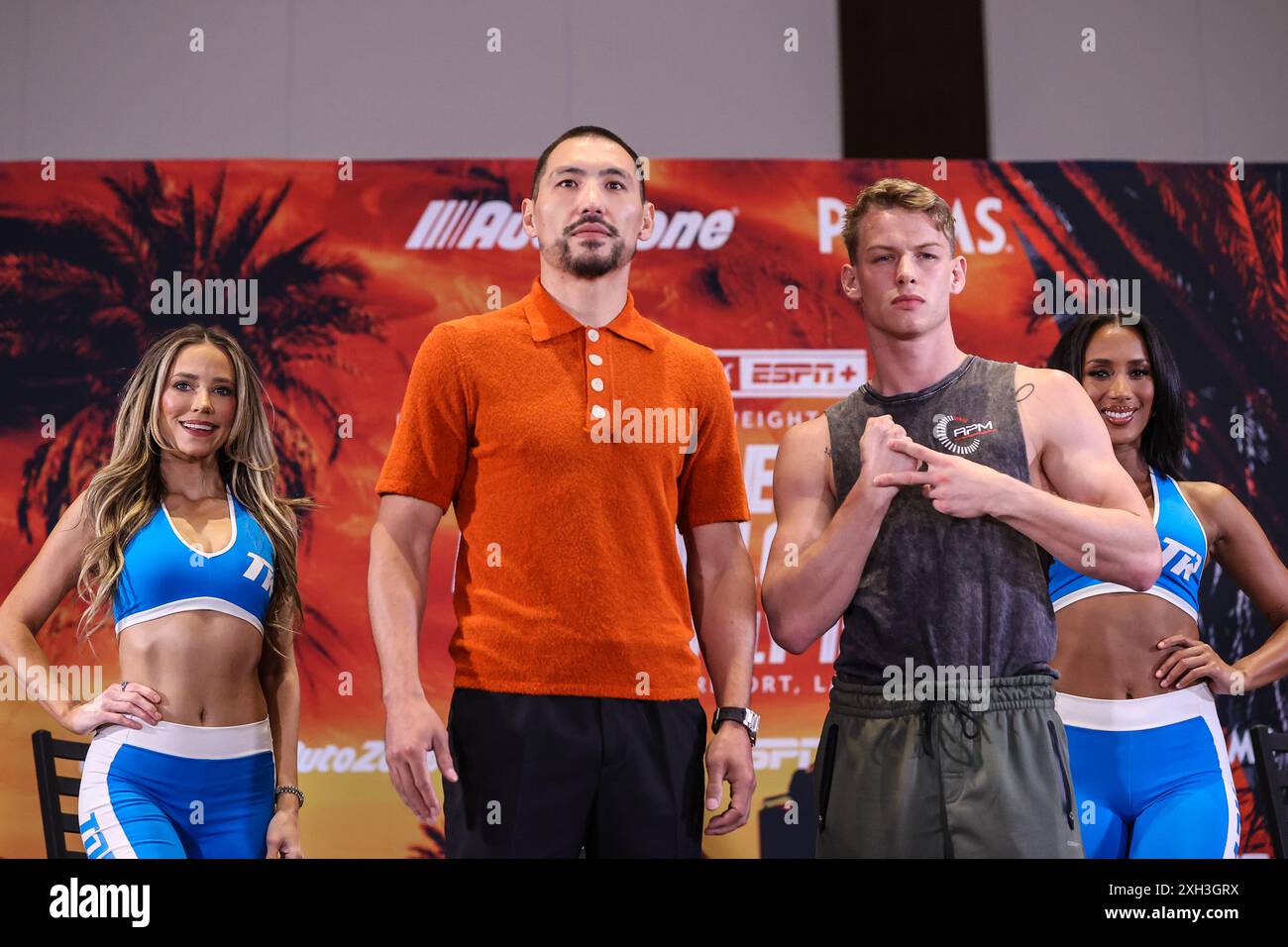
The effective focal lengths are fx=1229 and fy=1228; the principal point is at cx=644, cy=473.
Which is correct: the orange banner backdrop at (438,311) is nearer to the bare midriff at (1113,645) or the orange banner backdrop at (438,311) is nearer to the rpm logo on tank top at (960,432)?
the bare midriff at (1113,645)

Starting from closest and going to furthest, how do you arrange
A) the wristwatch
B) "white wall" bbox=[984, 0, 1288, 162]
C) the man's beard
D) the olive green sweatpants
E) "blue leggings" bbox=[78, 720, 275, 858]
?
the olive green sweatpants, the wristwatch, the man's beard, "blue leggings" bbox=[78, 720, 275, 858], "white wall" bbox=[984, 0, 1288, 162]

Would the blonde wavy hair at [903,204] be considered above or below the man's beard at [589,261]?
above

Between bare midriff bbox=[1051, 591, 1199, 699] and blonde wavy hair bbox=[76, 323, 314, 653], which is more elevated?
blonde wavy hair bbox=[76, 323, 314, 653]

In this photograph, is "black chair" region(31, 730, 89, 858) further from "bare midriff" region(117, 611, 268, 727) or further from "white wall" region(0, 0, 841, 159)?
"white wall" region(0, 0, 841, 159)

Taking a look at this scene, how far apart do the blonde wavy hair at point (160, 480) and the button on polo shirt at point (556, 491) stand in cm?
90

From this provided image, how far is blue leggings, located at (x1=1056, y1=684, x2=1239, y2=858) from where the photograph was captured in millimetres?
3047

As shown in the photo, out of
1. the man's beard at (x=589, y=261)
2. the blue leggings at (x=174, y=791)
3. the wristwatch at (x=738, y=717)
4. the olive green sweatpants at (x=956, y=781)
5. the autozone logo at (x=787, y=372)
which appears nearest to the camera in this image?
the olive green sweatpants at (x=956, y=781)

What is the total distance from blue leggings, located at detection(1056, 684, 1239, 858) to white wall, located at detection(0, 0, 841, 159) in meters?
3.09

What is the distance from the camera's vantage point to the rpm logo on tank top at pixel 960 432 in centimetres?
235

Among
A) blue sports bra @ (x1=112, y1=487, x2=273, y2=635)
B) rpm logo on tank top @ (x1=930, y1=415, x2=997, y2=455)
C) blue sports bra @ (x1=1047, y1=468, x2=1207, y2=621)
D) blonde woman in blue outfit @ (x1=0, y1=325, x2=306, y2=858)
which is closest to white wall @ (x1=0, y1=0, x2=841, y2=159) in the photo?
blonde woman in blue outfit @ (x1=0, y1=325, x2=306, y2=858)

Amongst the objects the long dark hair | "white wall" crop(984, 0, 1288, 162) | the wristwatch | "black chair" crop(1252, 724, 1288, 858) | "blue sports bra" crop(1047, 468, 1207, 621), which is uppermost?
"white wall" crop(984, 0, 1288, 162)

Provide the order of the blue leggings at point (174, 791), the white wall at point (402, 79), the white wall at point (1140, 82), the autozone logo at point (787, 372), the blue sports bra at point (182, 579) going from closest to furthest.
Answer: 1. the blue leggings at point (174, 791)
2. the blue sports bra at point (182, 579)
3. the autozone logo at point (787, 372)
4. the white wall at point (402, 79)
5. the white wall at point (1140, 82)

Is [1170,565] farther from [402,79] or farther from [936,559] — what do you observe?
[402,79]

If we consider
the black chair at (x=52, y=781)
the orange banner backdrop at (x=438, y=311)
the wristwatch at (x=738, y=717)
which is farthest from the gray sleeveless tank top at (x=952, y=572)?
the orange banner backdrop at (x=438, y=311)
